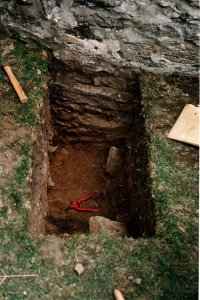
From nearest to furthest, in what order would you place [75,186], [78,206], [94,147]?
[78,206] → [75,186] → [94,147]

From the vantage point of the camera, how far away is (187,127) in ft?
11.4

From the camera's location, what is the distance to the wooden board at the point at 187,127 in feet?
11.2

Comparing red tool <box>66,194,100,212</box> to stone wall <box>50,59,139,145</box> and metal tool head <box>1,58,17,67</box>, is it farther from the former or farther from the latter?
metal tool head <box>1,58,17,67</box>

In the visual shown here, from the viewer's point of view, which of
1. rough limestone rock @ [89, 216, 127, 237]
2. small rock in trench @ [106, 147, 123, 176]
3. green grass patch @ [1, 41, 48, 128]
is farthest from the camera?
small rock in trench @ [106, 147, 123, 176]

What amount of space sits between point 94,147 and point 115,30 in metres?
1.53

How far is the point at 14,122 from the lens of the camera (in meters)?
3.55

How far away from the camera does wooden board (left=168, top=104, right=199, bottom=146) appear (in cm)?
342

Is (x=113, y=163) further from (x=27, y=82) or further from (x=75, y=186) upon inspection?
(x=27, y=82)

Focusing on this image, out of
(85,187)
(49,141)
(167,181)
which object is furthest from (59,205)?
(167,181)

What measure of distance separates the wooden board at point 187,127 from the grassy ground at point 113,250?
70mm

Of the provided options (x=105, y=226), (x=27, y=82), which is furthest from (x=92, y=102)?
(x=105, y=226)

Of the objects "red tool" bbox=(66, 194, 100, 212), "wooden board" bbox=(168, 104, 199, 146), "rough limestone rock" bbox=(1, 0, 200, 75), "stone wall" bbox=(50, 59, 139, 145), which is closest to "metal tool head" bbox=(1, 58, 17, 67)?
"rough limestone rock" bbox=(1, 0, 200, 75)

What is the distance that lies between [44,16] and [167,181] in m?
2.01

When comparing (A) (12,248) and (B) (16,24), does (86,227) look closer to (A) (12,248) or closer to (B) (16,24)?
(A) (12,248)
